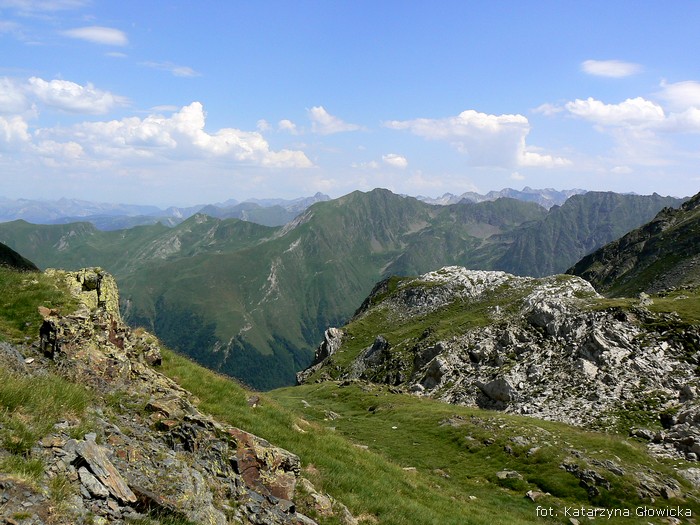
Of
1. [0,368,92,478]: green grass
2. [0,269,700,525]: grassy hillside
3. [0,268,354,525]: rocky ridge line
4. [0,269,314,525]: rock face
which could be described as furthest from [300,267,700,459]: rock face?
[0,368,92,478]: green grass

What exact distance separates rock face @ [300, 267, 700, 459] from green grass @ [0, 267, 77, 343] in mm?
50158

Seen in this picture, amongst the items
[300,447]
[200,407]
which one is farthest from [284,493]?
[200,407]

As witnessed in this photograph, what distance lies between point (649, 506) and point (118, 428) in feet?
122

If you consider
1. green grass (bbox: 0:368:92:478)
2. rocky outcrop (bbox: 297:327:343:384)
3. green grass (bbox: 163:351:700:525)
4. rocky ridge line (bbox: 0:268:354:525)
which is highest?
green grass (bbox: 0:368:92:478)

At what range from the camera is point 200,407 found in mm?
17844

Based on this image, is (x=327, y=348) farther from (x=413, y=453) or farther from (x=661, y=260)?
(x=661, y=260)

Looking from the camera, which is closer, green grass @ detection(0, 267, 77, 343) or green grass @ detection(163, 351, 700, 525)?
green grass @ detection(0, 267, 77, 343)

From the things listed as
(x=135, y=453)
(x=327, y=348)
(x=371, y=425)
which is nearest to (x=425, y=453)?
(x=371, y=425)

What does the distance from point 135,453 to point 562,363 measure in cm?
6207

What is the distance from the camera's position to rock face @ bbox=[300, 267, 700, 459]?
155 feet

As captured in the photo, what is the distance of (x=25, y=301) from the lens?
19703mm

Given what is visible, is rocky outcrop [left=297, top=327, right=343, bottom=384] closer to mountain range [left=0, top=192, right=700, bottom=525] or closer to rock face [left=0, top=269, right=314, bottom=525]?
mountain range [left=0, top=192, right=700, bottom=525]

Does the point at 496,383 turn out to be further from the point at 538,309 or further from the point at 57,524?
the point at 57,524

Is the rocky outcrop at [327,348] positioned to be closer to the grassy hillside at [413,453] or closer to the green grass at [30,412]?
the grassy hillside at [413,453]
